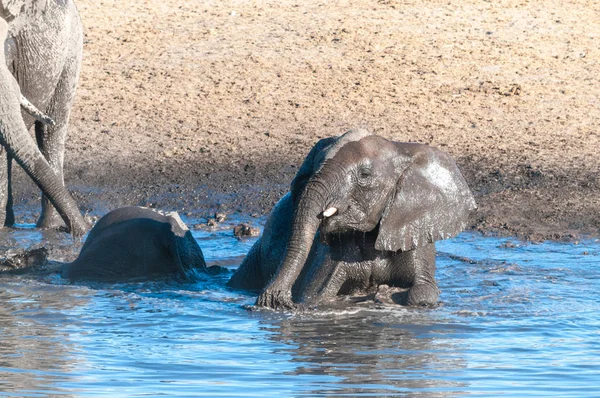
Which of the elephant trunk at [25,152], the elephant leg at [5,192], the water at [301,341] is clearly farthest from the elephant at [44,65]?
the water at [301,341]

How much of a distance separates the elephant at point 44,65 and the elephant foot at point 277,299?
2.62m

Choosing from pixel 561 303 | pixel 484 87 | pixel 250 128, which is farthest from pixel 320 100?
pixel 561 303

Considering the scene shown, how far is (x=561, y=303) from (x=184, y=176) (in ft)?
15.0

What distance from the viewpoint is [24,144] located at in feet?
28.1

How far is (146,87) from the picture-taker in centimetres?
1252

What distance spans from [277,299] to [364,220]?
0.63 m

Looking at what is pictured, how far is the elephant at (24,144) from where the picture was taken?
334 inches

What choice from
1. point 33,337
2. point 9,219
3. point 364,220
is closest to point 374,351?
point 364,220

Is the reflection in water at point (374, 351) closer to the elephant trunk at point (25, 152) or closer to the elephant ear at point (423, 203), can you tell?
the elephant ear at point (423, 203)

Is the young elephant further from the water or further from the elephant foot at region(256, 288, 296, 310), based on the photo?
the elephant foot at region(256, 288, 296, 310)

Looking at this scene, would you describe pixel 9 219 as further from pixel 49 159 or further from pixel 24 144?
pixel 24 144

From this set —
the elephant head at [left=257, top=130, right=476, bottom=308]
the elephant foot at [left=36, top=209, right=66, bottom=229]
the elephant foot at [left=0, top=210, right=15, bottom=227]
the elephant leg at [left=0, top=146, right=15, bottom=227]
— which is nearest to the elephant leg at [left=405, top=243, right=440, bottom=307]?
the elephant head at [left=257, top=130, right=476, bottom=308]

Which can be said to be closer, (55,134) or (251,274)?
(251,274)

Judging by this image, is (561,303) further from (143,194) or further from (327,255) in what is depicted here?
(143,194)
